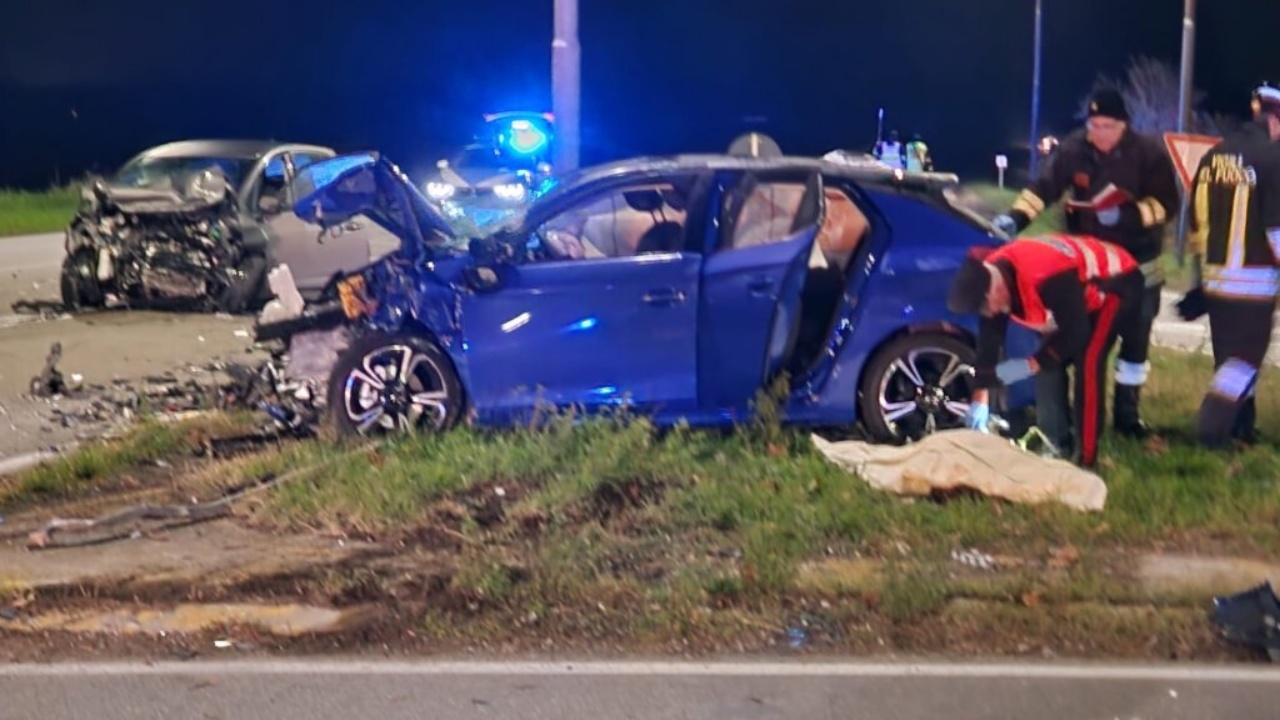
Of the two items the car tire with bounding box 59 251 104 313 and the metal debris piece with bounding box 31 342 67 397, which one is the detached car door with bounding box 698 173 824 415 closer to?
the metal debris piece with bounding box 31 342 67 397

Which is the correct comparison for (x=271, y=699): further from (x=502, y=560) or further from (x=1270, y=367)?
(x=1270, y=367)

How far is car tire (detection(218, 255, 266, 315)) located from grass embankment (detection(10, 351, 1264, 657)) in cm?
577

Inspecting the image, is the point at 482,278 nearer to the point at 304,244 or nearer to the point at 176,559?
the point at 176,559

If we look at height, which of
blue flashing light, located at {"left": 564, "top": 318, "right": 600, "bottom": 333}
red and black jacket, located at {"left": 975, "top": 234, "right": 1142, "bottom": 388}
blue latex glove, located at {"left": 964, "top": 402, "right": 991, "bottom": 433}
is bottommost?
blue latex glove, located at {"left": 964, "top": 402, "right": 991, "bottom": 433}

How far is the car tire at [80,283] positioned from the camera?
14375 mm

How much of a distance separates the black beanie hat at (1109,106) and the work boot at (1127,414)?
54.2 inches

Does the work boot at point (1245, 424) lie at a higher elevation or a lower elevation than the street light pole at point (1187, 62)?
lower

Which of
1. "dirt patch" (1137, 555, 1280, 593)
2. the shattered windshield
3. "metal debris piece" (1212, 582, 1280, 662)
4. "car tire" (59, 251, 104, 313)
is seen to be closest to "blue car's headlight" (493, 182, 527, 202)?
the shattered windshield

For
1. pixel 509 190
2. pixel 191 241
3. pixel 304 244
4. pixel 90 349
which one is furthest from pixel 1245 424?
pixel 509 190

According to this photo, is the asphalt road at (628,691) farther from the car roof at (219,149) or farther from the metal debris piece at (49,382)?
the car roof at (219,149)

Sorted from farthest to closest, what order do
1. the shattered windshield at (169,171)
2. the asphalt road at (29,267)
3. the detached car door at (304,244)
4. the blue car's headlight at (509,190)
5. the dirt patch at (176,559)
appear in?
the blue car's headlight at (509,190) → the asphalt road at (29,267) → the shattered windshield at (169,171) → the detached car door at (304,244) → the dirt patch at (176,559)

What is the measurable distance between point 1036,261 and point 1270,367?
4.35 metres

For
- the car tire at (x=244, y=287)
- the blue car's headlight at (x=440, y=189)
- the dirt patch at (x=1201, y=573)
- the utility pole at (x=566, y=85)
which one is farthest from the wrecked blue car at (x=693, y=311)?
the blue car's headlight at (x=440, y=189)

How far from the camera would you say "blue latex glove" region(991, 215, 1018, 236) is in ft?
27.2
